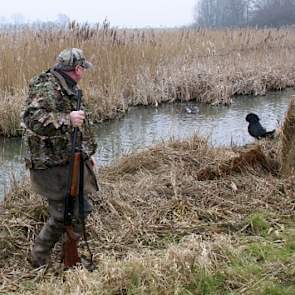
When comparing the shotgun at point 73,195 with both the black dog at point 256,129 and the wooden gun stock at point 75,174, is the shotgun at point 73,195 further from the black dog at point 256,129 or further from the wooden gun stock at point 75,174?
the black dog at point 256,129

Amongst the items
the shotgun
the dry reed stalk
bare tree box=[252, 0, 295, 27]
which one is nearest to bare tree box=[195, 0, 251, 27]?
bare tree box=[252, 0, 295, 27]

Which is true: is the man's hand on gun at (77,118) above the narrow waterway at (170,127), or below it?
above

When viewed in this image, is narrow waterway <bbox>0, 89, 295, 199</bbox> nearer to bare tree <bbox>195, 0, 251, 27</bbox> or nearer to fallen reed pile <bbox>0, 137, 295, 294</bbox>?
fallen reed pile <bbox>0, 137, 295, 294</bbox>

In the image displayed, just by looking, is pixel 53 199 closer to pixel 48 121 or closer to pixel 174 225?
pixel 48 121

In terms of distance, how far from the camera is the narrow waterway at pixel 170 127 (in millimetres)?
8117

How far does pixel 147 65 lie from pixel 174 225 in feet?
28.0

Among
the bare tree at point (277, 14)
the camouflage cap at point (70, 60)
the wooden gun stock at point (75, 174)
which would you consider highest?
the bare tree at point (277, 14)

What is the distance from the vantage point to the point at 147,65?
12.8 meters

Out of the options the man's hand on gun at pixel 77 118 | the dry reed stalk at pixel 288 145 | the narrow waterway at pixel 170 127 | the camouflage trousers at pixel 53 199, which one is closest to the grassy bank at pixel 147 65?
the narrow waterway at pixel 170 127

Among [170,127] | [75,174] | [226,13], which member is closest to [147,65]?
[170,127]

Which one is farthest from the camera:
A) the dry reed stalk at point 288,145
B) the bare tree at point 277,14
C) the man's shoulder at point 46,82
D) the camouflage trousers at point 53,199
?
the bare tree at point 277,14

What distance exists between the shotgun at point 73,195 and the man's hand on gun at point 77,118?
7 centimetres

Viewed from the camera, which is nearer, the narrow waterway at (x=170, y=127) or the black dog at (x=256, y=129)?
the black dog at (x=256, y=129)

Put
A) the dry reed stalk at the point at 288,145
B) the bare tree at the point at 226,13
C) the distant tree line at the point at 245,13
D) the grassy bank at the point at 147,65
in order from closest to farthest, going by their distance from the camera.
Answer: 1. the dry reed stalk at the point at 288,145
2. the grassy bank at the point at 147,65
3. the distant tree line at the point at 245,13
4. the bare tree at the point at 226,13
